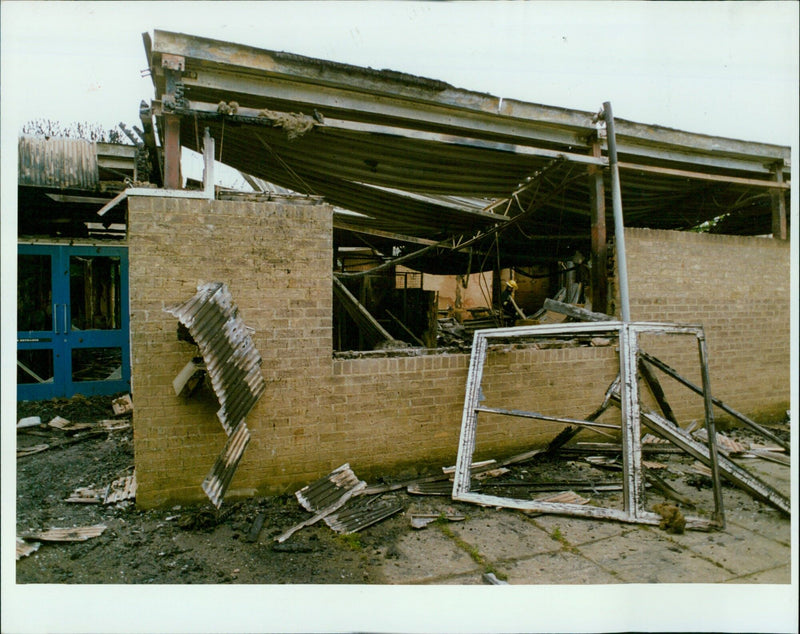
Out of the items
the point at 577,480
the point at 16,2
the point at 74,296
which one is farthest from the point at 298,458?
the point at 74,296

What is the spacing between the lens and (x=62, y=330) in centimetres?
668

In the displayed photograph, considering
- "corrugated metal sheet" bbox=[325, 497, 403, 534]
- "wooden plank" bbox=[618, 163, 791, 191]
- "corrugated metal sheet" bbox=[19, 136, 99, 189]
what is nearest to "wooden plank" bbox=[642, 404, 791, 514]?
"corrugated metal sheet" bbox=[325, 497, 403, 534]

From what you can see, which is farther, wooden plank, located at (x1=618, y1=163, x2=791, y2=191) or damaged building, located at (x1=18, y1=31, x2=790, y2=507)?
wooden plank, located at (x1=618, y1=163, x2=791, y2=191)

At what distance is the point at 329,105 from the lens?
13.9 ft

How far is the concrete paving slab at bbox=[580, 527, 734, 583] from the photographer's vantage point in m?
3.15

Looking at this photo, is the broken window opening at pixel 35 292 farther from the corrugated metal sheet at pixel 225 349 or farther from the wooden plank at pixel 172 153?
the corrugated metal sheet at pixel 225 349

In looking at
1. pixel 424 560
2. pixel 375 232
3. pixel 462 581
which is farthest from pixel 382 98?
pixel 462 581

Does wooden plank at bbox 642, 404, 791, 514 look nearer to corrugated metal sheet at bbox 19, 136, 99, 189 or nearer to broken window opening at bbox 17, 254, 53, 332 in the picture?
corrugated metal sheet at bbox 19, 136, 99, 189

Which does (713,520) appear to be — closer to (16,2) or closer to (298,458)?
(298,458)

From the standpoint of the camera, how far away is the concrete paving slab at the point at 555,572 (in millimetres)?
3109

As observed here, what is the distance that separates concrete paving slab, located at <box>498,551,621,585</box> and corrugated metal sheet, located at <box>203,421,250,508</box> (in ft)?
6.84

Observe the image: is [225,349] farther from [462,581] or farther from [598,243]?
[598,243]

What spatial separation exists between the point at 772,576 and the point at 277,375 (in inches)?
168

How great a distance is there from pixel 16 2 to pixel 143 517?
425cm
